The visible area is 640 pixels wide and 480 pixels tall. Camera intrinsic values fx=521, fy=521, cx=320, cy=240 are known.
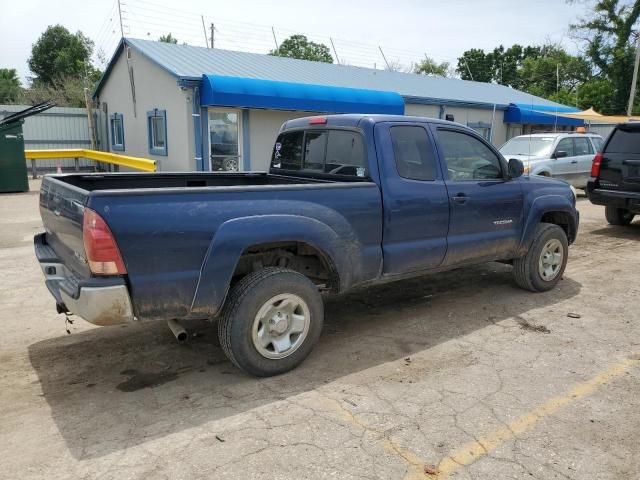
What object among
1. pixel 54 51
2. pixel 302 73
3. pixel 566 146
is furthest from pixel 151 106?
pixel 54 51

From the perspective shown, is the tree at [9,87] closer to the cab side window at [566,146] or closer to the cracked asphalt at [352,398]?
the cab side window at [566,146]

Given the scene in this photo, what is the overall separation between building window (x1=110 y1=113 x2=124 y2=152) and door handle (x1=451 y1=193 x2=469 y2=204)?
54.2 feet

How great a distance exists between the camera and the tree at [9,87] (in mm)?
36653

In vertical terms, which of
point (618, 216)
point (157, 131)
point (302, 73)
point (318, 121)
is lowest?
point (618, 216)

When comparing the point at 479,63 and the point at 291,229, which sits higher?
the point at 479,63

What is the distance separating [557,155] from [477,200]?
9098 mm

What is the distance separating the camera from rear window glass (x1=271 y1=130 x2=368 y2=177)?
14.6 feet

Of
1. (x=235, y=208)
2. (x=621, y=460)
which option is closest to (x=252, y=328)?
(x=235, y=208)

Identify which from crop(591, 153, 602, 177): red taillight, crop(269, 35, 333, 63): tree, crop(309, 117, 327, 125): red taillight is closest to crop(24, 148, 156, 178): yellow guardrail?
crop(309, 117, 327, 125): red taillight

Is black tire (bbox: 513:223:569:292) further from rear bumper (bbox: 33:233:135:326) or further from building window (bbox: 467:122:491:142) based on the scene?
building window (bbox: 467:122:491:142)

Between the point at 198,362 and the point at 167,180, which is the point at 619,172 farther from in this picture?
the point at 198,362

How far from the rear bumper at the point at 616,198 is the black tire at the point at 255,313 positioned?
7.41 meters

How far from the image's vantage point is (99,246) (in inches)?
120

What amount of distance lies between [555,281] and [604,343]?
62.6 inches
